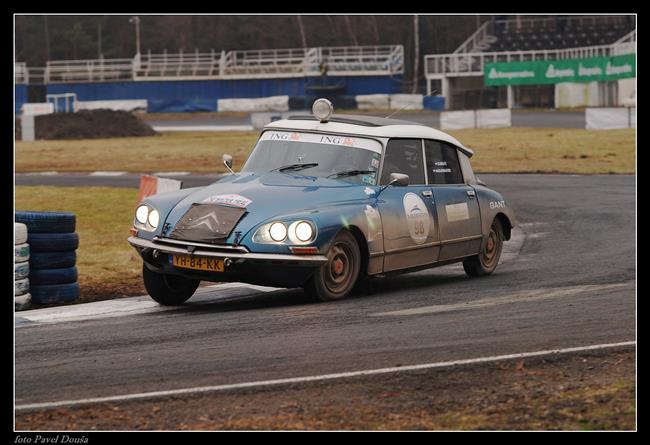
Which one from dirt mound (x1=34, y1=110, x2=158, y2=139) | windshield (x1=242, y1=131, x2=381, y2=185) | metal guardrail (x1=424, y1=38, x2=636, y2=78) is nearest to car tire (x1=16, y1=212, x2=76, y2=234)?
windshield (x1=242, y1=131, x2=381, y2=185)

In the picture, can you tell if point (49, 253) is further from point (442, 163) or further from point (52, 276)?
point (442, 163)

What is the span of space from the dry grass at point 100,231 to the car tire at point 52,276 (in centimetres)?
37

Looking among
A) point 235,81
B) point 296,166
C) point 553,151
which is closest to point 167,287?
point 296,166

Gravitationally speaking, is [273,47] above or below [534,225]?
above

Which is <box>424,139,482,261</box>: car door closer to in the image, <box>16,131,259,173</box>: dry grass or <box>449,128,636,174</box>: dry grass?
<box>449,128,636,174</box>: dry grass

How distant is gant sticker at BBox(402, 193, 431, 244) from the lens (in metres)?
11.2

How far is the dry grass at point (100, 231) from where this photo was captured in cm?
1241

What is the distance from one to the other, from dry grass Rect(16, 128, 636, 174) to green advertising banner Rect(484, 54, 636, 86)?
13879 millimetres

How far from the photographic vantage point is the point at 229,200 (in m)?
10.2

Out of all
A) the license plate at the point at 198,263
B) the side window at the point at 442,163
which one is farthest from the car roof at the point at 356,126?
the license plate at the point at 198,263
